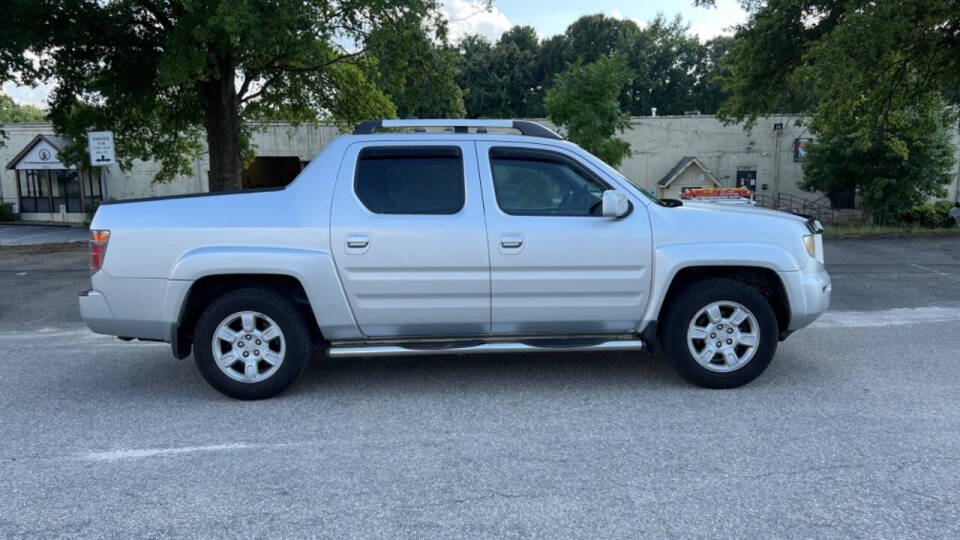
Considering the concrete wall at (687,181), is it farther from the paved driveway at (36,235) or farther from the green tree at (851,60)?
the paved driveway at (36,235)

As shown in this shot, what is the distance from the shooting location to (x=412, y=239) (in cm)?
498

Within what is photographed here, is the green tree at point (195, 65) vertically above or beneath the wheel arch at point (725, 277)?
above

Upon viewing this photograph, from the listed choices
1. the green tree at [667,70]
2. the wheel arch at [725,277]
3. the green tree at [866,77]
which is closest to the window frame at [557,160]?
the wheel arch at [725,277]

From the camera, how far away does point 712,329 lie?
5176mm

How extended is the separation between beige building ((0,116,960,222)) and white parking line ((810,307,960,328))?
2511 centimetres

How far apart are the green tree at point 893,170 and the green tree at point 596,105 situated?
1218cm

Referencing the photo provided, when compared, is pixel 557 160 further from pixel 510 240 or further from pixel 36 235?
pixel 36 235

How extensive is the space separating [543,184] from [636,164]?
98.0 feet

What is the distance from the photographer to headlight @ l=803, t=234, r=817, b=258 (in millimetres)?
5262

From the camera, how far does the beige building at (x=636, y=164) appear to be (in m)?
33.2

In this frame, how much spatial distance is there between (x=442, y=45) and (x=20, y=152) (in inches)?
1113

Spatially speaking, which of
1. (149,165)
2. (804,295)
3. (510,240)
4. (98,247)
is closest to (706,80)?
(149,165)

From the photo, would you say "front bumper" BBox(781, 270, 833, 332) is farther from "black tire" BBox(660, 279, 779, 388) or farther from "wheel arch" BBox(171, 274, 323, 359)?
"wheel arch" BBox(171, 274, 323, 359)

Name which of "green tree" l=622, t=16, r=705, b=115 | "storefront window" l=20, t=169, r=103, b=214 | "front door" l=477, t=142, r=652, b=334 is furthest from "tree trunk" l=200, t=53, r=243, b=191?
"green tree" l=622, t=16, r=705, b=115
